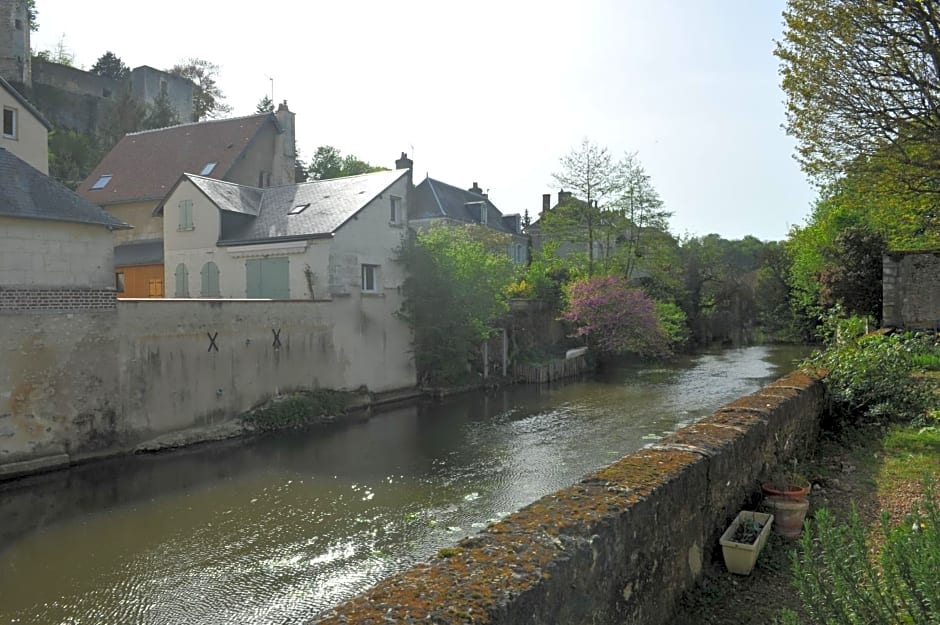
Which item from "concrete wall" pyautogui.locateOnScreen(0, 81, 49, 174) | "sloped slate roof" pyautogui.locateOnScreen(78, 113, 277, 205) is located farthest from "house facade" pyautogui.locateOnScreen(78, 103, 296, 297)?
"concrete wall" pyautogui.locateOnScreen(0, 81, 49, 174)

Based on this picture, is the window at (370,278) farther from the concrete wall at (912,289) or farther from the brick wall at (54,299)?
the concrete wall at (912,289)

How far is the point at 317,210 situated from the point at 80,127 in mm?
34808

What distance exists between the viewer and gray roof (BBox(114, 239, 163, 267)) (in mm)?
23516

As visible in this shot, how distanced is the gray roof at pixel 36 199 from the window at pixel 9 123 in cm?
933

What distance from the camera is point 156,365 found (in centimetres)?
1440

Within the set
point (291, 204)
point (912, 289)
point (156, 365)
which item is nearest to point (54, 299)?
point (156, 365)

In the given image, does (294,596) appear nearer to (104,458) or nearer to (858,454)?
(858,454)

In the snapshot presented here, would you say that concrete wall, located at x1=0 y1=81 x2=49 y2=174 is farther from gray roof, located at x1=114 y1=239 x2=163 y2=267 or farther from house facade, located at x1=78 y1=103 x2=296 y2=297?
house facade, located at x1=78 y1=103 x2=296 y2=297

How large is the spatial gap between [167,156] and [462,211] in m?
16.8

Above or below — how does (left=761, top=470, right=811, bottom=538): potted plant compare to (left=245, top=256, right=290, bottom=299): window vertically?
below

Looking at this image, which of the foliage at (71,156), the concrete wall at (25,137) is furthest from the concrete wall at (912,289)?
the foliage at (71,156)

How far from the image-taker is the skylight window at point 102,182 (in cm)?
2778

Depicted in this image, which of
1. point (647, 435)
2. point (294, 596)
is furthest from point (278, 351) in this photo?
point (294, 596)

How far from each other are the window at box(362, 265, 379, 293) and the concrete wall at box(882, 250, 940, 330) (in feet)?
53.1
